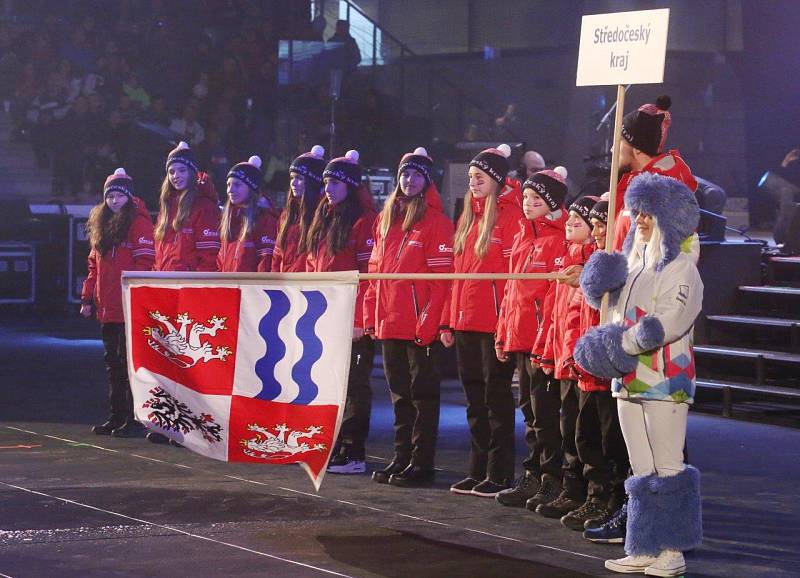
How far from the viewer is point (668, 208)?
239 inches

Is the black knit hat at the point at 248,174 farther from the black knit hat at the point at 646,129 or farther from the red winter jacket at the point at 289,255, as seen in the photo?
the black knit hat at the point at 646,129

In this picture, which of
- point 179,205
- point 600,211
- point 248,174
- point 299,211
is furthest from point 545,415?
point 179,205

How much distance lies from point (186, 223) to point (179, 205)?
16cm

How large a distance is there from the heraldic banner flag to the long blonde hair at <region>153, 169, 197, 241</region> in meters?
3.17

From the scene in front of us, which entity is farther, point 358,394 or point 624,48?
point 358,394

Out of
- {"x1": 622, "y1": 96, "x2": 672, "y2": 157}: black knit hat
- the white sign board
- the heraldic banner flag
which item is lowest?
the heraldic banner flag

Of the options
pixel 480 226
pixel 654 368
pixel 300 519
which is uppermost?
pixel 480 226

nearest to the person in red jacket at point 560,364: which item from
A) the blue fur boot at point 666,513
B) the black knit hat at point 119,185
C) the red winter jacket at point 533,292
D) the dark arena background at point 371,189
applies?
the red winter jacket at point 533,292

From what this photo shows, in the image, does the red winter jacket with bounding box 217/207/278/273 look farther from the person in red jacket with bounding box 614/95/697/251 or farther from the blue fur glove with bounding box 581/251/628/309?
the blue fur glove with bounding box 581/251/628/309

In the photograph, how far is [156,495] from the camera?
778cm

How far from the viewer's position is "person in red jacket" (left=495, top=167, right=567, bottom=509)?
763 cm

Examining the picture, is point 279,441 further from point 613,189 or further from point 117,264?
point 117,264

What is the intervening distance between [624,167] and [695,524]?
5.81ft

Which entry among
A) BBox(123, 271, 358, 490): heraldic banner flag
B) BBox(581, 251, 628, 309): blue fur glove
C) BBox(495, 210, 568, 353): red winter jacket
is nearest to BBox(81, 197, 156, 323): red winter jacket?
BBox(123, 271, 358, 490): heraldic banner flag
